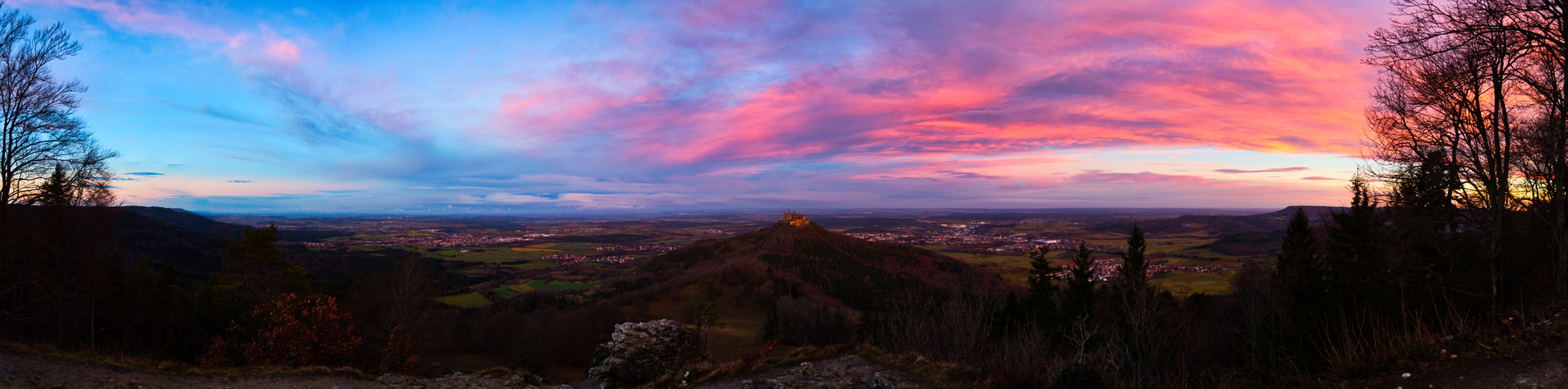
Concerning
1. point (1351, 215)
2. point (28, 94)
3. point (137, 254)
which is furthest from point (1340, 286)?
point (137, 254)

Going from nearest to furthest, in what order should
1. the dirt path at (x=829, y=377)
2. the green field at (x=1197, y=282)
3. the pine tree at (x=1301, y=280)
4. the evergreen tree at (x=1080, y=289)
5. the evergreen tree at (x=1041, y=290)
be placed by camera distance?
the dirt path at (x=829, y=377) → the pine tree at (x=1301, y=280) → the evergreen tree at (x=1080, y=289) → the evergreen tree at (x=1041, y=290) → the green field at (x=1197, y=282)

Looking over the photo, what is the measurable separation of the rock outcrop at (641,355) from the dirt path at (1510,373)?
19.4 m

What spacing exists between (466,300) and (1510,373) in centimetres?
7898

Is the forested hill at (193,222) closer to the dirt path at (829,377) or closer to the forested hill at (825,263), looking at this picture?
the forested hill at (825,263)

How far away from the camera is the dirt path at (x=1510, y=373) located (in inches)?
237

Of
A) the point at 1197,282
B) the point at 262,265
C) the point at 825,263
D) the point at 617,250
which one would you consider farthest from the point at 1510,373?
the point at 617,250

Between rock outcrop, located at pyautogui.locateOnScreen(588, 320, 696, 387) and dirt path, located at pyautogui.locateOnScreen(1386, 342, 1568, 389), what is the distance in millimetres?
19361

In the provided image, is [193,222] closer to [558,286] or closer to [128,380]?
[558,286]

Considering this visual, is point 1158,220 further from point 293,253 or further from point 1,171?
point 293,253

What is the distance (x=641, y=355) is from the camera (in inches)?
816

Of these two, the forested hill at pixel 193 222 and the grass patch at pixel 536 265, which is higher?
the forested hill at pixel 193 222

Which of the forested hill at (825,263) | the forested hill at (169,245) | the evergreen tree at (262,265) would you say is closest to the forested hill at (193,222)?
the forested hill at (169,245)

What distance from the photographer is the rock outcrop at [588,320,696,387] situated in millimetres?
20375

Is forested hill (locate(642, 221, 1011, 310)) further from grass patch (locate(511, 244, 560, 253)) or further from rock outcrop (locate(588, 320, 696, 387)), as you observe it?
rock outcrop (locate(588, 320, 696, 387))
